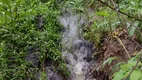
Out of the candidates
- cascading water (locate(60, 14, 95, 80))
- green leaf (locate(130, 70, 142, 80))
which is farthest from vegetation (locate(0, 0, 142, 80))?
green leaf (locate(130, 70, 142, 80))

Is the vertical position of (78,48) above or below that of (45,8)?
below

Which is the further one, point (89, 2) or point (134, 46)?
point (89, 2)

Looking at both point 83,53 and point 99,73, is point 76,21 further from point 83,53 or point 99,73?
point 99,73

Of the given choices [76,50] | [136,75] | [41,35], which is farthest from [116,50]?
[136,75]

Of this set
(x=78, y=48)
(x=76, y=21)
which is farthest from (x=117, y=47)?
(x=76, y=21)

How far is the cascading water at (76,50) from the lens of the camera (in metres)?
2.87

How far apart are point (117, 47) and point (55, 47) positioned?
0.86 m

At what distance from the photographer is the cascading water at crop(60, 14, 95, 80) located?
9.41 ft

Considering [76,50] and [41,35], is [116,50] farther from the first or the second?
[41,35]

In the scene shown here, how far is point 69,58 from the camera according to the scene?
3.00 metres

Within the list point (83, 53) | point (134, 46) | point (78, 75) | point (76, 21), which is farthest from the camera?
point (76, 21)

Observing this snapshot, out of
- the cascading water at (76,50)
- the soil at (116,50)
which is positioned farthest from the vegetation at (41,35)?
the cascading water at (76,50)

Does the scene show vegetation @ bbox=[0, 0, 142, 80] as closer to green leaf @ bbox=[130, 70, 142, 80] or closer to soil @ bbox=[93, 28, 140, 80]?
soil @ bbox=[93, 28, 140, 80]

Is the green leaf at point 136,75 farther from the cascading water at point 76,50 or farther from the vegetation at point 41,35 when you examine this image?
the cascading water at point 76,50
